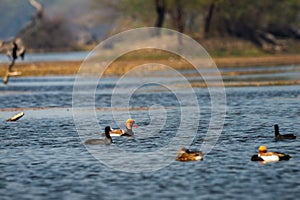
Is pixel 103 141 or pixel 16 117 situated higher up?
pixel 16 117

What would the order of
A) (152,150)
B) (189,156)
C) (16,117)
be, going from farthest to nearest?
(16,117) → (152,150) → (189,156)

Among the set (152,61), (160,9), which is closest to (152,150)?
(152,61)

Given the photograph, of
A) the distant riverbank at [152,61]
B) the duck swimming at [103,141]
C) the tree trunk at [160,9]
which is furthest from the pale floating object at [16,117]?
the tree trunk at [160,9]

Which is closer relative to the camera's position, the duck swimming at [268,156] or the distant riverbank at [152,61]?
the duck swimming at [268,156]

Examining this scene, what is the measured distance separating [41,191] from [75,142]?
11.4 m

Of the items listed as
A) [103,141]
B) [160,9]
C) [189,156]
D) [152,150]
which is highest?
[160,9]

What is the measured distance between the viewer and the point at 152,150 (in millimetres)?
33938

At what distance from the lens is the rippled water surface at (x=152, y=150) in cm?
2566

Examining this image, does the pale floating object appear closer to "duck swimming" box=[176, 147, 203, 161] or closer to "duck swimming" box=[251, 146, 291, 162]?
"duck swimming" box=[176, 147, 203, 161]

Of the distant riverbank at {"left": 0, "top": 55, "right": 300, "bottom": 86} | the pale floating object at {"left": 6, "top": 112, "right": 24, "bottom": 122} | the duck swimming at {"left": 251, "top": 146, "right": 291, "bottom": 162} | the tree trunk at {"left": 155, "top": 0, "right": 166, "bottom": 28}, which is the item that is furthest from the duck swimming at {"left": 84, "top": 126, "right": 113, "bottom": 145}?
the tree trunk at {"left": 155, "top": 0, "right": 166, "bottom": 28}

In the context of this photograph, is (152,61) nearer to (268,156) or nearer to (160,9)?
(160,9)

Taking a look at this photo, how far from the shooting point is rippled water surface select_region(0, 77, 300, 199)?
84.2ft

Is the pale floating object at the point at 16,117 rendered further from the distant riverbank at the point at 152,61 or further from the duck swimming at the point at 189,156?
the distant riverbank at the point at 152,61

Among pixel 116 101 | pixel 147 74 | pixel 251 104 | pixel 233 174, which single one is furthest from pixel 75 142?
pixel 147 74
